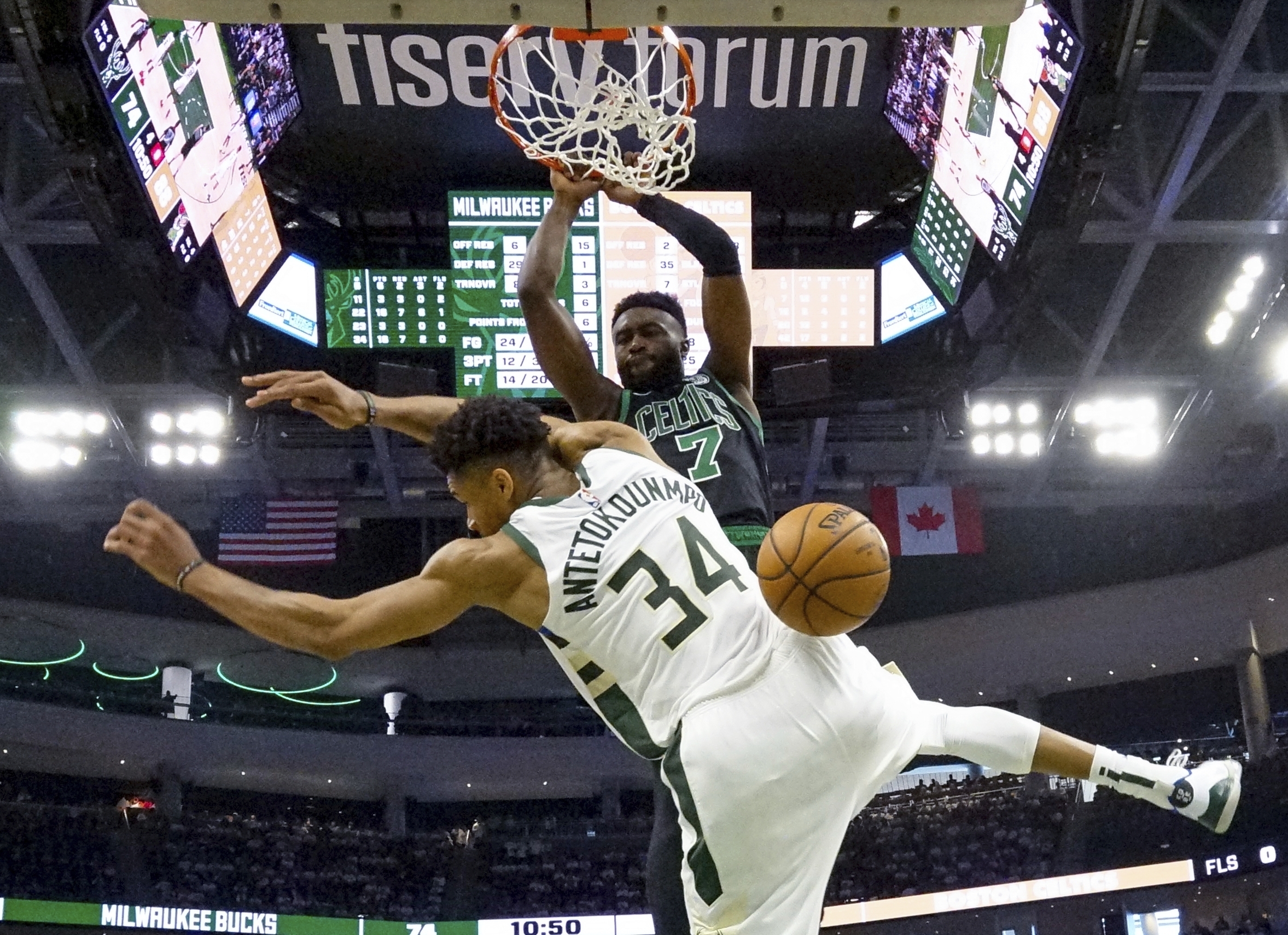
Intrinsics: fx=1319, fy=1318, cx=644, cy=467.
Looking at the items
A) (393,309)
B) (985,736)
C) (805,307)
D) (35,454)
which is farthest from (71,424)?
(985,736)

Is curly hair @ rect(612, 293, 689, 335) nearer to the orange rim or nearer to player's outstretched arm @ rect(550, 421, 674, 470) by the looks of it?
the orange rim

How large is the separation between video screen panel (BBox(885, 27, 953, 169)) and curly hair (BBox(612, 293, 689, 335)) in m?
6.34

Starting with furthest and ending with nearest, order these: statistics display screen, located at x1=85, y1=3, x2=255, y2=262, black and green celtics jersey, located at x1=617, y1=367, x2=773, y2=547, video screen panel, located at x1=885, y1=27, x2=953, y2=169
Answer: video screen panel, located at x1=885, y1=27, x2=953, y2=169, statistics display screen, located at x1=85, y1=3, x2=255, y2=262, black and green celtics jersey, located at x1=617, y1=367, x2=773, y2=547

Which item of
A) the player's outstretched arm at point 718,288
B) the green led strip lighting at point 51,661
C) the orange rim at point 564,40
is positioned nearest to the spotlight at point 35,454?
the green led strip lighting at point 51,661

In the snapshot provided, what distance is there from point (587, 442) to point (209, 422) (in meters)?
11.4

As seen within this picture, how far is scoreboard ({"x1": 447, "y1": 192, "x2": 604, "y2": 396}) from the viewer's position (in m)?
10.8

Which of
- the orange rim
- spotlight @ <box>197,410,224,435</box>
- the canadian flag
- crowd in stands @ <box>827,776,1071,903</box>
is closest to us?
the orange rim

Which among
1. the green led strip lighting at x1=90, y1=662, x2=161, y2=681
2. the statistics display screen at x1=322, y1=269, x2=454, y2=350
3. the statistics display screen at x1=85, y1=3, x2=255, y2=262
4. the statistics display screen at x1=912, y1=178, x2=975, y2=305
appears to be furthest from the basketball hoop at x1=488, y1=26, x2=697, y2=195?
the green led strip lighting at x1=90, y1=662, x2=161, y2=681

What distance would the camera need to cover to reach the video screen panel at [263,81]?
973cm

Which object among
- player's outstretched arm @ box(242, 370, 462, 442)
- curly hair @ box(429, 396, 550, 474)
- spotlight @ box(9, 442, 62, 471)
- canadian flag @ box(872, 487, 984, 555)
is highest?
spotlight @ box(9, 442, 62, 471)

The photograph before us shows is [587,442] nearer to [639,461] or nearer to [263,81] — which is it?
[639,461]

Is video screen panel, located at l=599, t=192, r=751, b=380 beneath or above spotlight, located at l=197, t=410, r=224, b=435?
beneath

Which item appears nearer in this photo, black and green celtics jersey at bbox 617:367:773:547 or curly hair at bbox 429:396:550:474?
curly hair at bbox 429:396:550:474

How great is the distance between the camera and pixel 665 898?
332cm
